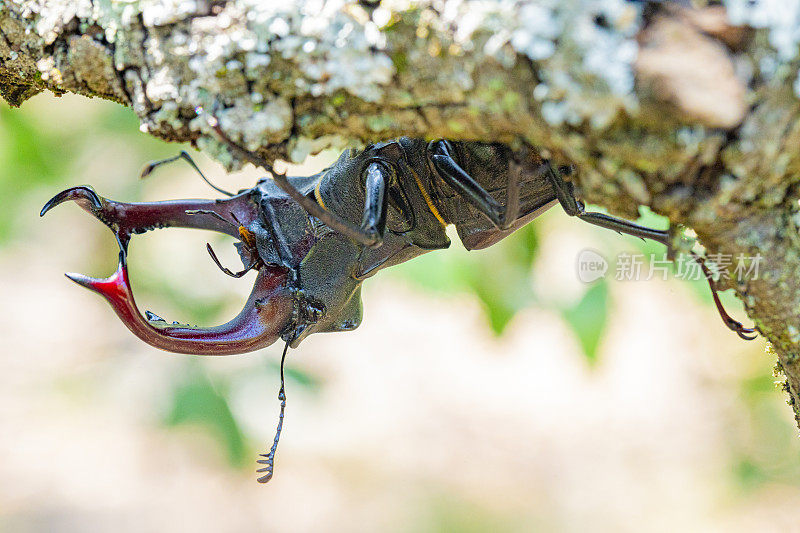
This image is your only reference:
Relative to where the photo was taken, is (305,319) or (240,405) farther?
(240,405)

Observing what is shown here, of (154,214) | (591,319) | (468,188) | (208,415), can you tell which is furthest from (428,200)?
(208,415)

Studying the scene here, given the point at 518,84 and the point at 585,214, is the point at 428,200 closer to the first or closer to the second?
the point at 585,214

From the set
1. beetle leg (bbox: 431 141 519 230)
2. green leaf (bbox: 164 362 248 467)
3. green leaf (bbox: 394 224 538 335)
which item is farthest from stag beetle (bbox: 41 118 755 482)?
green leaf (bbox: 164 362 248 467)

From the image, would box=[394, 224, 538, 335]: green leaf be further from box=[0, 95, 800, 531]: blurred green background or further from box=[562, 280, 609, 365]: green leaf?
box=[562, 280, 609, 365]: green leaf

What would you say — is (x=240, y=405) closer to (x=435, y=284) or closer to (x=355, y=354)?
(x=435, y=284)

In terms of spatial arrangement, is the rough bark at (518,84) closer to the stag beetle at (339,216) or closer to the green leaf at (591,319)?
the stag beetle at (339,216)

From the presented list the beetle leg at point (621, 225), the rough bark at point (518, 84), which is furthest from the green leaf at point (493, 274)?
the rough bark at point (518, 84)

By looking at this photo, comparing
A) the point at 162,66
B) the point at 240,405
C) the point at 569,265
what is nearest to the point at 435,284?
the point at 240,405
